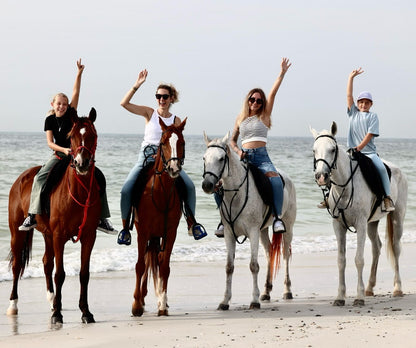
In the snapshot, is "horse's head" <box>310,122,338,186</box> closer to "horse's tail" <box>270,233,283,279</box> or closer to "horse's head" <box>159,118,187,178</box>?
"horse's tail" <box>270,233,283,279</box>

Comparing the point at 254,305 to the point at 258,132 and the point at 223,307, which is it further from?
the point at 258,132

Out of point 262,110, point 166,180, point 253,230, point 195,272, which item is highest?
point 262,110

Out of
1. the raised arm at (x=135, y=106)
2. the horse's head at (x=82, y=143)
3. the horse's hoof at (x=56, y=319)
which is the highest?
the raised arm at (x=135, y=106)

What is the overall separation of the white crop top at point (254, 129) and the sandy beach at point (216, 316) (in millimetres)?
1968

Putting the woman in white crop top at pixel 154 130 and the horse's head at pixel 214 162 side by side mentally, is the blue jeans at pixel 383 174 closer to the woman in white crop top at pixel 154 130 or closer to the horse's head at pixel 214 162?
the horse's head at pixel 214 162

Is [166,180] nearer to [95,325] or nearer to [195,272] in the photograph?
[95,325]

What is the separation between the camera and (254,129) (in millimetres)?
8383

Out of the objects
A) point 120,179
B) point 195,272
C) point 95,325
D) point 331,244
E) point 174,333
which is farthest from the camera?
point 120,179

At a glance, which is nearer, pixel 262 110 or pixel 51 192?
pixel 51 192

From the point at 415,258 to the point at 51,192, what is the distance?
7.46 m

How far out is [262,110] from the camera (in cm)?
846

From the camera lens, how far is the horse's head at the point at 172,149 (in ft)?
23.5

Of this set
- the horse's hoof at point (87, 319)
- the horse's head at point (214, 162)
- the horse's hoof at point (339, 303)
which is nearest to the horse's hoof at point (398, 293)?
the horse's hoof at point (339, 303)

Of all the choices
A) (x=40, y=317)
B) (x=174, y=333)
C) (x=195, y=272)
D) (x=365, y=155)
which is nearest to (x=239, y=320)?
(x=174, y=333)
